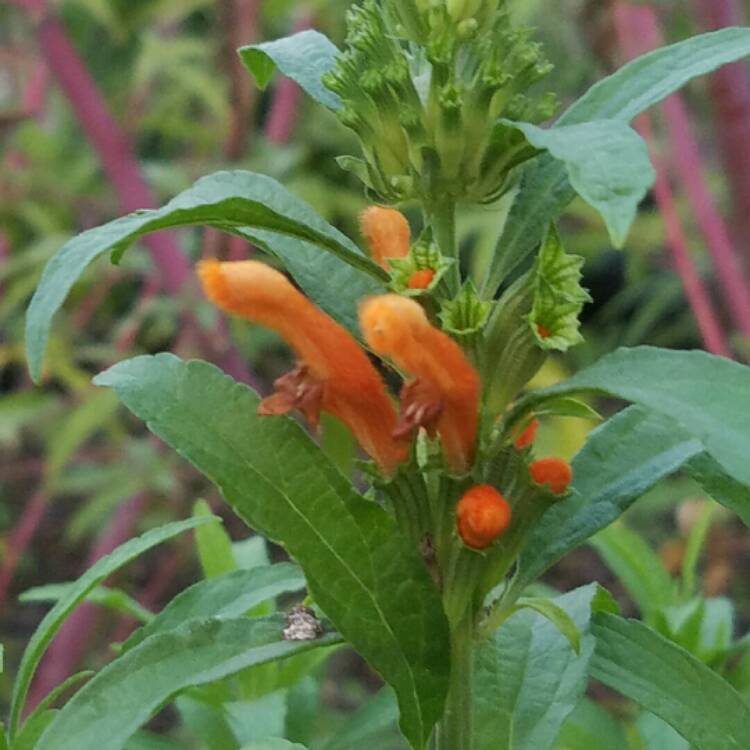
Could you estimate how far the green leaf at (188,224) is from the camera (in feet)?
1.37

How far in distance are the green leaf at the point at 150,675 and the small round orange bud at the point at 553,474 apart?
11 cm

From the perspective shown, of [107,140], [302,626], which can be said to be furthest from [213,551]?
[107,140]

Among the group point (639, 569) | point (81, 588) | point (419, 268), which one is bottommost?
point (639, 569)

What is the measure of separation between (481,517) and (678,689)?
4.7 inches

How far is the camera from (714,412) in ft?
1.23

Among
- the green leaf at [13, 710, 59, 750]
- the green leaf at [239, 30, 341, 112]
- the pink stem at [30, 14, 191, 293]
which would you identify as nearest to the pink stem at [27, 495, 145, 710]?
the pink stem at [30, 14, 191, 293]

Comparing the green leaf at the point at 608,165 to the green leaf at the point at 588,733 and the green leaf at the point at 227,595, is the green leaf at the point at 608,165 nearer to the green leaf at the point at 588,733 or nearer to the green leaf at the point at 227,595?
the green leaf at the point at 227,595

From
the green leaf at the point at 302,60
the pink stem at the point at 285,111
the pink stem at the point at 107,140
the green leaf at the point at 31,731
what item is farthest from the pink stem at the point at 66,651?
the green leaf at the point at 302,60

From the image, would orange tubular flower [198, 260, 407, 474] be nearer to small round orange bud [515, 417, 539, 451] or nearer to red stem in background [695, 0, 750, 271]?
small round orange bud [515, 417, 539, 451]

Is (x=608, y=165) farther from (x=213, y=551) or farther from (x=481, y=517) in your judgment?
(x=213, y=551)

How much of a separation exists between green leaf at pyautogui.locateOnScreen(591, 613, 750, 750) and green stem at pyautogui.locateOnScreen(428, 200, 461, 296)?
17 cm

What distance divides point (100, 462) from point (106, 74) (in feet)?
2.63

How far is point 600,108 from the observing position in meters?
0.47

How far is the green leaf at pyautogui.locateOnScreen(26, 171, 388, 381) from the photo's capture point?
16.4 inches
